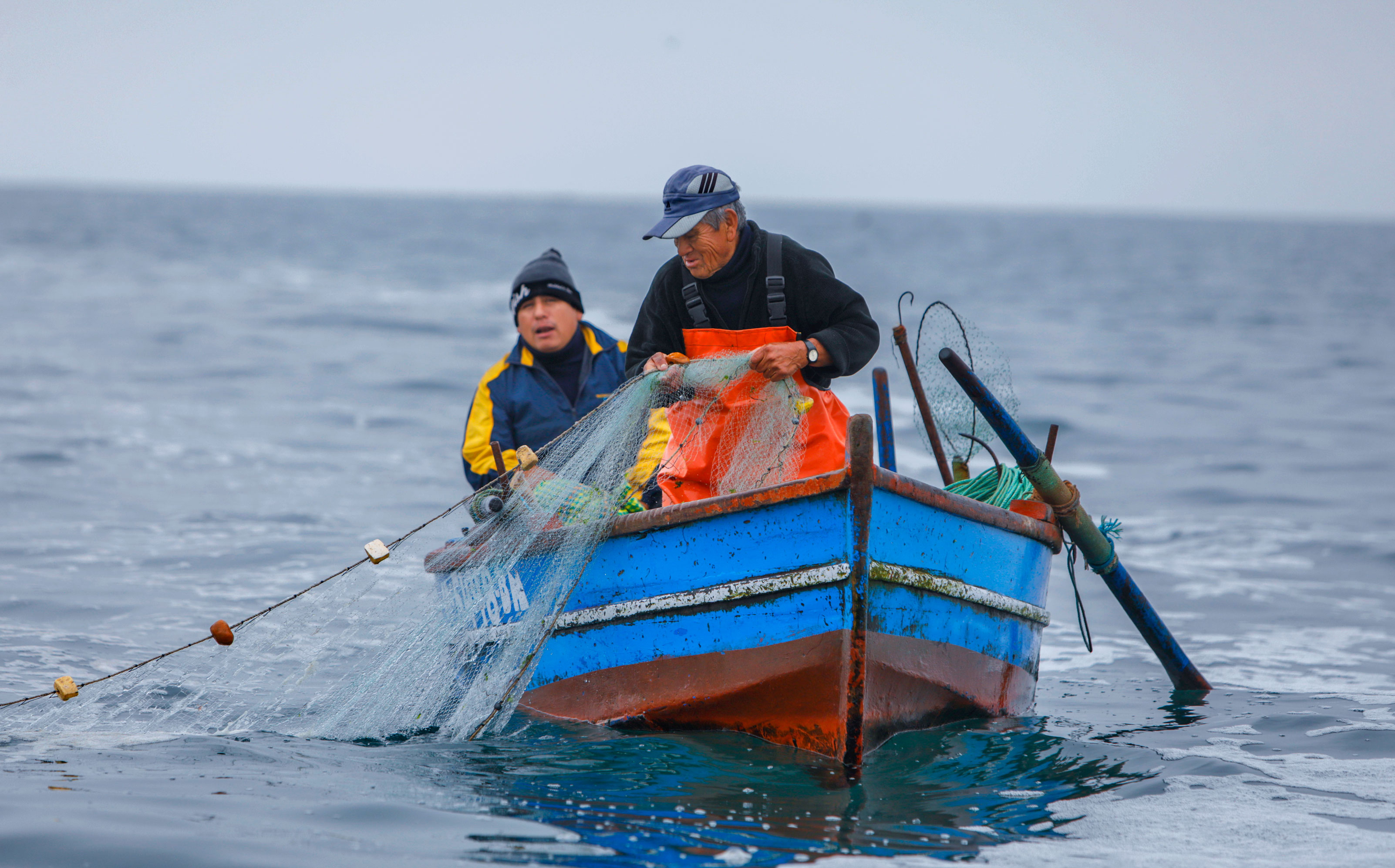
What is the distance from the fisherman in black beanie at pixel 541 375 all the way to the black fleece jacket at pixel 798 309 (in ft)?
3.54

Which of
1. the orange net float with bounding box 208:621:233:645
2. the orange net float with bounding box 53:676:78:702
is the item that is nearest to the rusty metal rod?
the orange net float with bounding box 208:621:233:645

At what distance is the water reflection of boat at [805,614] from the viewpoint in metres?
4.13

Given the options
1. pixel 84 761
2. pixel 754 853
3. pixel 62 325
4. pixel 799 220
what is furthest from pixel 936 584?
pixel 799 220

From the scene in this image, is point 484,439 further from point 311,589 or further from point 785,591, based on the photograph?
point 785,591

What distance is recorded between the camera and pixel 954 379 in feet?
17.4

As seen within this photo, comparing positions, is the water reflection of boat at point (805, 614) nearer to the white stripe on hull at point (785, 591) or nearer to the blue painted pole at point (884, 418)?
the white stripe on hull at point (785, 591)

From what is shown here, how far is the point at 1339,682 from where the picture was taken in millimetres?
6402

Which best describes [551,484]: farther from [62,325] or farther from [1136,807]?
[62,325]

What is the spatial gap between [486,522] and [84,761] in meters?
1.63

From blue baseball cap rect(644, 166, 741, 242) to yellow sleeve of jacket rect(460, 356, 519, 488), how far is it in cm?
160

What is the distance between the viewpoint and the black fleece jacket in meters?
4.48

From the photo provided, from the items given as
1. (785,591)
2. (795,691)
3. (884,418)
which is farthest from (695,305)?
(884,418)

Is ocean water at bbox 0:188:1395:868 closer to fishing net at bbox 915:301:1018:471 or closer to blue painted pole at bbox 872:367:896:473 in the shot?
fishing net at bbox 915:301:1018:471

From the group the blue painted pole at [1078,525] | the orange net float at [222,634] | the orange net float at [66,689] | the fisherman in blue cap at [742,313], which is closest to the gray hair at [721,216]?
the fisherman in blue cap at [742,313]
